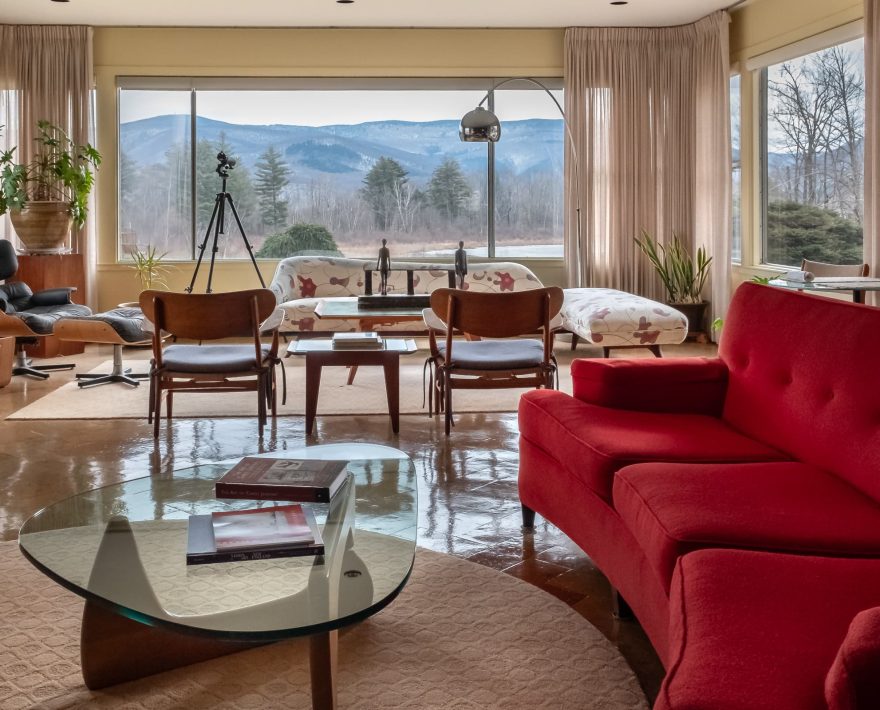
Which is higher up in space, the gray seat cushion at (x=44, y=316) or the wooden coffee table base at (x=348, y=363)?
the gray seat cushion at (x=44, y=316)

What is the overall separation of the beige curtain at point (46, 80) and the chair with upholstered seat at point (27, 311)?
3.82 ft

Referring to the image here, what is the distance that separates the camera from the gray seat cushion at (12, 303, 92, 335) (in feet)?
20.5

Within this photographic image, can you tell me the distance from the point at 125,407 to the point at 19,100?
382 centimetres

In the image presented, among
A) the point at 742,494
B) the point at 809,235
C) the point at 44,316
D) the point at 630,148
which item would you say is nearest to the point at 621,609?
the point at 742,494

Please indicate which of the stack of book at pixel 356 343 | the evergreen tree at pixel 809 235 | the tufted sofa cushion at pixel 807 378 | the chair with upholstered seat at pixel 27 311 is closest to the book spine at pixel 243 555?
the tufted sofa cushion at pixel 807 378

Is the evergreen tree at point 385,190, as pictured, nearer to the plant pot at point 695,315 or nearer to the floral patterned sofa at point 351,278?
the floral patterned sofa at point 351,278

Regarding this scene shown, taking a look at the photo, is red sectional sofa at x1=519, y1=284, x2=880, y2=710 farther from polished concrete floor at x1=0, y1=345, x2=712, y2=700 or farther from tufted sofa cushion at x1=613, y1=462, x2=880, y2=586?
polished concrete floor at x1=0, y1=345, x2=712, y2=700

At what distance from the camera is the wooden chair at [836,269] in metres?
5.70

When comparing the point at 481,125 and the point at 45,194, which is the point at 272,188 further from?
the point at 481,125

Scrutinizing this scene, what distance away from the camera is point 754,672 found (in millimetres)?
1415

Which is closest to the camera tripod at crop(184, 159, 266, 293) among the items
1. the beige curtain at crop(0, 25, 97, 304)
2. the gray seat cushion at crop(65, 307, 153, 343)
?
the beige curtain at crop(0, 25, 97, 304)

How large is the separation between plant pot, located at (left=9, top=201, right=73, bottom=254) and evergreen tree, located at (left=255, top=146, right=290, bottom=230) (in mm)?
1670

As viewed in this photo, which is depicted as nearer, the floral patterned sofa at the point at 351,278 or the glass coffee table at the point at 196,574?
the glass coffee table at the point at 196,574

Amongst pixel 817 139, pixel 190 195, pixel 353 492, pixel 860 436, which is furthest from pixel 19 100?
pixel 860 436
